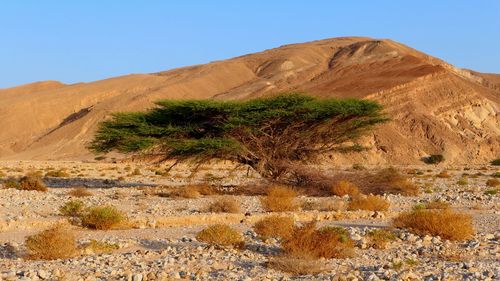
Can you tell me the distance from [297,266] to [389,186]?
53.5 feet

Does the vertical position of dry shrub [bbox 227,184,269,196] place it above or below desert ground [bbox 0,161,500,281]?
below

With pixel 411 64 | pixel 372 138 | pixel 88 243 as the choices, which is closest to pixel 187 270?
pixel 88 243

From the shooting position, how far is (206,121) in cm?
2697

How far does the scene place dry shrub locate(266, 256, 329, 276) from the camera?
421 inches

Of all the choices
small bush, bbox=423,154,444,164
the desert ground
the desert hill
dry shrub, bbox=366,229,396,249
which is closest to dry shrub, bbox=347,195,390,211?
the desert ground

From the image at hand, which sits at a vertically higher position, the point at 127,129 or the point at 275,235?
the point at 127,129

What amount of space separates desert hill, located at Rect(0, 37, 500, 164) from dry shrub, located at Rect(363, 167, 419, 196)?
27012 millimetres

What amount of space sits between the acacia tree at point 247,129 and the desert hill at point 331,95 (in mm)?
26860

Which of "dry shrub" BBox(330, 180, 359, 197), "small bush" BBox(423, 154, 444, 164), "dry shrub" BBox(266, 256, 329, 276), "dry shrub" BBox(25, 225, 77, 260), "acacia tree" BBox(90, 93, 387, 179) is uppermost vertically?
"acacia tree" BBox(90, 93, 387, 179)

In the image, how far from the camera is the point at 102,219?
52.1 ft

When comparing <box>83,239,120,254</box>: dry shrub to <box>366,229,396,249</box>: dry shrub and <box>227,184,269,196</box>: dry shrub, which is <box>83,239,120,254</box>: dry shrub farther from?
<box>227,184,269,196</box>: dry shrub

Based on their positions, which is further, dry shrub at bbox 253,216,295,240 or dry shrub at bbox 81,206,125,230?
dry shrub at bbox 81,206,125,230

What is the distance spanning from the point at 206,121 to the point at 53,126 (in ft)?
254

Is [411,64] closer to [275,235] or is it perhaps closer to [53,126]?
[53,126]
